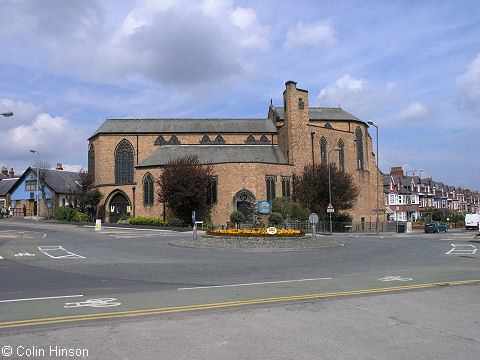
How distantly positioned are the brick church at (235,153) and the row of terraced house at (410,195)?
16.9m

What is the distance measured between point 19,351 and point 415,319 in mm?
6255

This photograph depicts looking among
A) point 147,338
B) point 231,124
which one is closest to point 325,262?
point 147,338

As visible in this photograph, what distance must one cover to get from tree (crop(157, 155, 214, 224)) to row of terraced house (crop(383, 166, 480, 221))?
35.4 m

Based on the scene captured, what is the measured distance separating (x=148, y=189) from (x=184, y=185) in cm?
812

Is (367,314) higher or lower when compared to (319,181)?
lower

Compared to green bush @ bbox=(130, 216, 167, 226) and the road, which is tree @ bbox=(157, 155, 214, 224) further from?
the road

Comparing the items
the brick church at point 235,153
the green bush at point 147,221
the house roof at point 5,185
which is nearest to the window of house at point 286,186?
the brick church at point 235,153

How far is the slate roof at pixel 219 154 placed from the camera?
156 ft

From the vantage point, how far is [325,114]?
189 feet

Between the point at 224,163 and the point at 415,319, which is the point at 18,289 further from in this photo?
the point at 224,163

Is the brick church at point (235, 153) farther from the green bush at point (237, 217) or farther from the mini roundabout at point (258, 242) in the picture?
the mini roundabout at point (258, 242)

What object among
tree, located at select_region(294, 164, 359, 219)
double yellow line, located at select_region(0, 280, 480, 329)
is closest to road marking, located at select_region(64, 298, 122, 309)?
double yellow line, located at select_region(0, 280, 480, 329)

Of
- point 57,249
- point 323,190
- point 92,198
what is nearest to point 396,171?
point 323,190

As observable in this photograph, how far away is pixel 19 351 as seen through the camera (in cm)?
521
